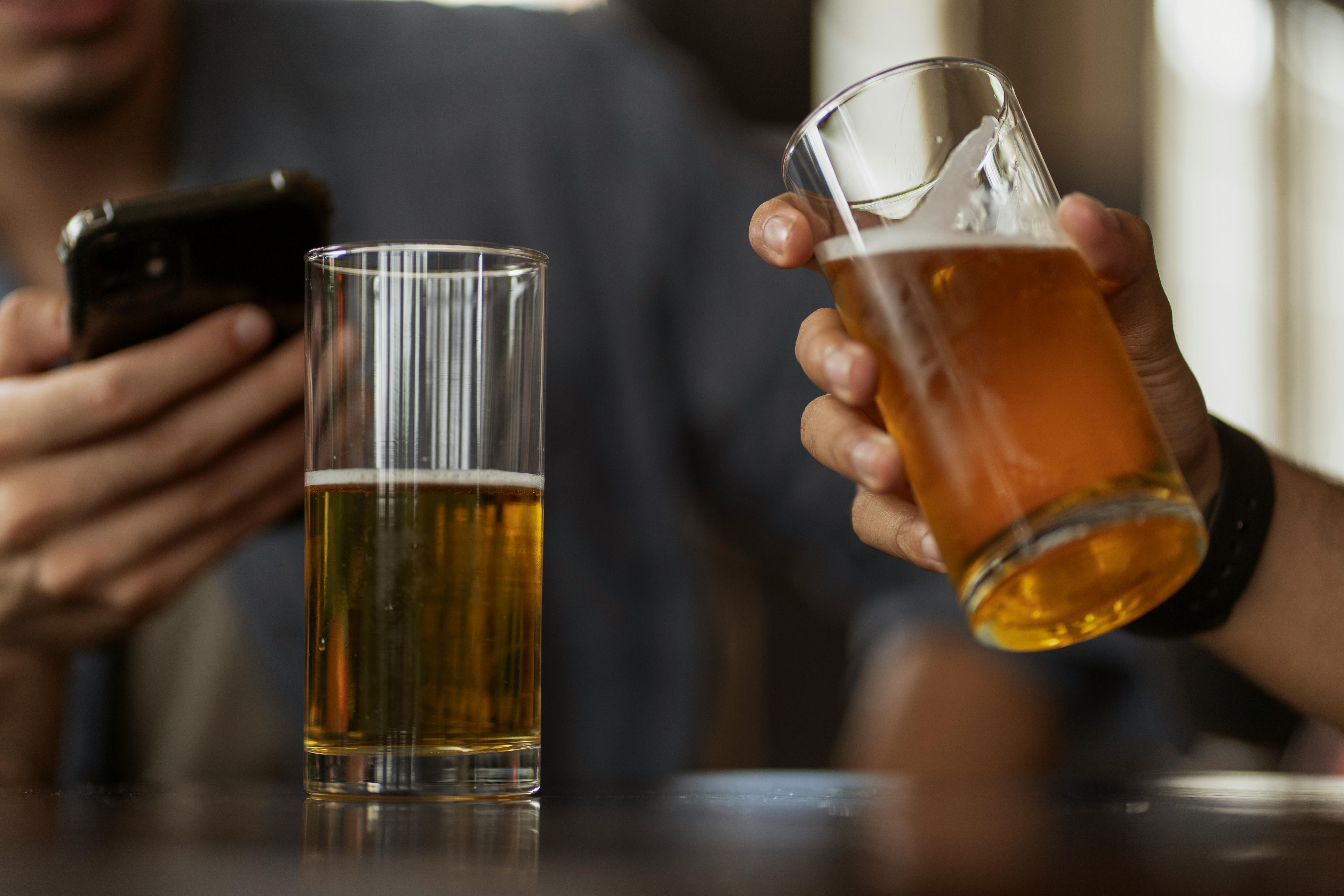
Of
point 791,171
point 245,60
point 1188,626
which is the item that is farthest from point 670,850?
point 245,60

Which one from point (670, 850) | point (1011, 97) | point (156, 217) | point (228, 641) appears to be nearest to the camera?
point (670, 850)

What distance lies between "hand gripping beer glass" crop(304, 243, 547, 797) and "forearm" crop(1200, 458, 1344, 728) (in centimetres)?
65

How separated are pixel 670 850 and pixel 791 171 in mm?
370

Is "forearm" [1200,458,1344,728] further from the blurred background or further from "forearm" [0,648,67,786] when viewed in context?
"forearm" [0,648,67,786]

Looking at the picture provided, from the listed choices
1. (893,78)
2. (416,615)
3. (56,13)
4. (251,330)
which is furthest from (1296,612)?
(56,13)

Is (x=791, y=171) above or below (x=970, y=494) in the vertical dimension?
above

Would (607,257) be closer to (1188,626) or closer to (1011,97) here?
(1188,626)

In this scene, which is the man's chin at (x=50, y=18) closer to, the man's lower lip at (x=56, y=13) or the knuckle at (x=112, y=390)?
the man's lower lip at (x=56, y=13)

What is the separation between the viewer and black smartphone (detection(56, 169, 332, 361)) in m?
0.91

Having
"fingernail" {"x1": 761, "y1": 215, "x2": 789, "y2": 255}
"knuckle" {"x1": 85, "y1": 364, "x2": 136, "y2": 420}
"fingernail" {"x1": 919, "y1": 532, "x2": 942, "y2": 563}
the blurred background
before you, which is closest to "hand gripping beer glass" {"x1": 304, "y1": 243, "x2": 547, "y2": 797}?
"fingernail" {"x1": 761, "y1": 215, "x2": 789, "y2": 255}

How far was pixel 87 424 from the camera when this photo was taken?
0.96 metres

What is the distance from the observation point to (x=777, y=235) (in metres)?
0.67

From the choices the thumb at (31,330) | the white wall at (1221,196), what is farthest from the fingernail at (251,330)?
the white wall at (1221,196)

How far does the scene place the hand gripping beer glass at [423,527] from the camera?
61 cm
